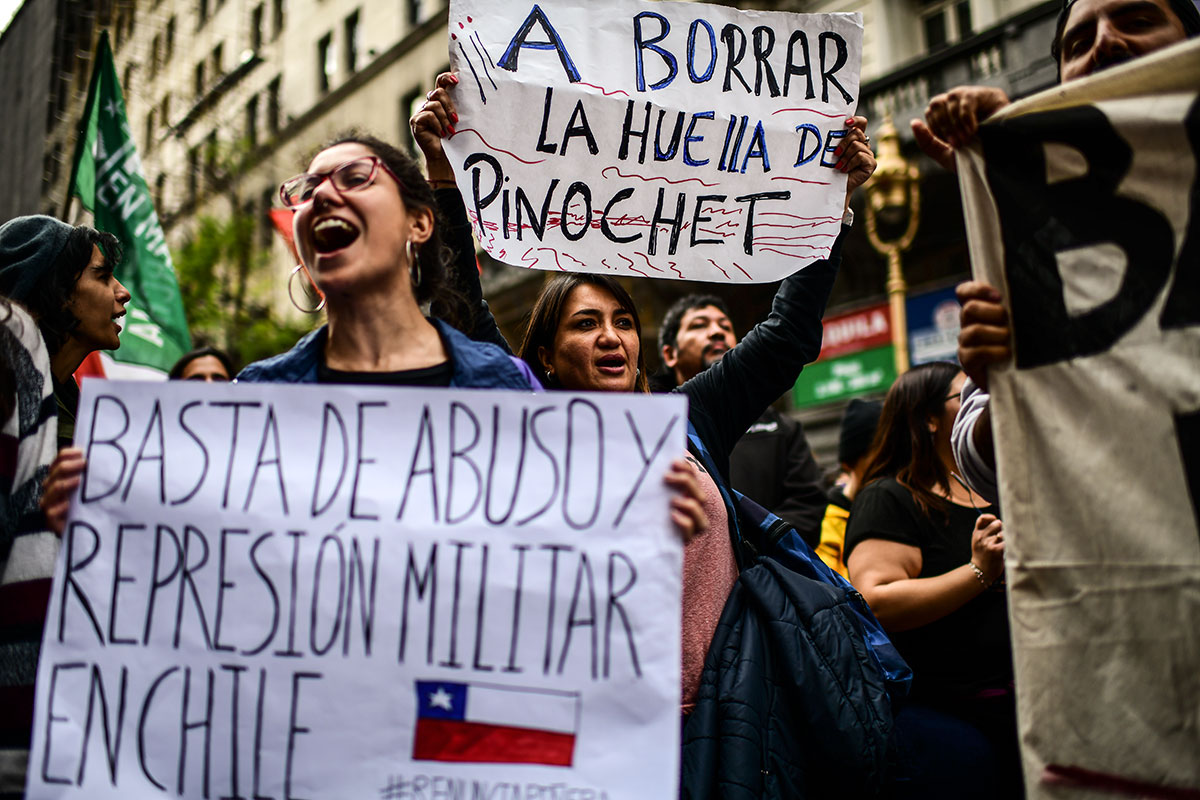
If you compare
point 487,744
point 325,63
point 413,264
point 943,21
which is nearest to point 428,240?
point 413,264

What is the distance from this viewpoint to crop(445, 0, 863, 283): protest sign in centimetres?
240

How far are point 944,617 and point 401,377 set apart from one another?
61.2 inches

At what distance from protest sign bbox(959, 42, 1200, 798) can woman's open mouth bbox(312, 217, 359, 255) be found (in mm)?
1136

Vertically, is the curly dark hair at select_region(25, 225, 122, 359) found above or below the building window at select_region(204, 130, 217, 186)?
below

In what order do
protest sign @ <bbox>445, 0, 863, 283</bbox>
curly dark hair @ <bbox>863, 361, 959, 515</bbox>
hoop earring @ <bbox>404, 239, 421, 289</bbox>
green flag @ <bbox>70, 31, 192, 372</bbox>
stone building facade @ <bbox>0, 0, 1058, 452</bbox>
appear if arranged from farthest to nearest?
1. stone building facade @ <bbox>0, 0, 1058, 452</bbox>
2. green flag @ <bbox>70, 31, 192, 372</bbox>
3. curly dark hair @ <bbox>863, 361, 959, 515</bbox>
4. protest sign @ <bbox>445, 0, 863, 283</bbox>
5. hoop earring @ <bbox>404, 239, 421, 289</bbox>

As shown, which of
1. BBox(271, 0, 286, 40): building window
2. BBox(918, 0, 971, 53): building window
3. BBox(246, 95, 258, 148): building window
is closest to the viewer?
BBox(918, 0, 971, 53): building window

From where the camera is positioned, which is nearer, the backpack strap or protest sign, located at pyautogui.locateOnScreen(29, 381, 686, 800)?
protest sign, located at pyautogui.locateOnScreen(29, 381, 686, 800)

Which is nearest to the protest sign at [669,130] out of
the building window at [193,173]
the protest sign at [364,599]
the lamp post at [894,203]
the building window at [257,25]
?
the protest sign at [364,599]

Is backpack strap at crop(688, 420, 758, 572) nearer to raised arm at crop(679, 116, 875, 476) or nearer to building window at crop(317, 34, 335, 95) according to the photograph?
raised arm at crop(679, 116, 875, 476)

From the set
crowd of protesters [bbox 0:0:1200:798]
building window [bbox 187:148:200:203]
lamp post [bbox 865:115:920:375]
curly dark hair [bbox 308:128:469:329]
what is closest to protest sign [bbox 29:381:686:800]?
crowd of protesters [bbox 0:0:1200:798]

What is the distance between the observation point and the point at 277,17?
85.5ft

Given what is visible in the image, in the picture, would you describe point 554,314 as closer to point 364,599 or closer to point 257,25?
point 364,599

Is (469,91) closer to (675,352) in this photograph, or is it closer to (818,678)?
(818,678)

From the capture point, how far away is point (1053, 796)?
1585mm
